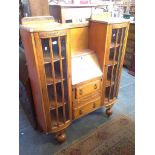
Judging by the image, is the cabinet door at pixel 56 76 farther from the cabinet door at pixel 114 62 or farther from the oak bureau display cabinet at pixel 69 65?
the cabinet door at pixel 114 62

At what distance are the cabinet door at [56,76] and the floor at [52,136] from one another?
0.23 m

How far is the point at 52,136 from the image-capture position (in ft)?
5.91

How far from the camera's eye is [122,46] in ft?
5.48

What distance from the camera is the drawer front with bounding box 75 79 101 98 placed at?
1583mm

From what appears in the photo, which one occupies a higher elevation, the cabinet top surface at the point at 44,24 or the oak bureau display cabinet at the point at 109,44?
the cabinet top surface at the point at 44,24

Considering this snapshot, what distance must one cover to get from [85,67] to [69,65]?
289 millimetres

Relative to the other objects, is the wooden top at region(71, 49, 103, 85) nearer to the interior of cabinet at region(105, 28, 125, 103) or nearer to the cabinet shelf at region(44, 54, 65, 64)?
the interior of cabinet at region(105, 28, 125, 103)

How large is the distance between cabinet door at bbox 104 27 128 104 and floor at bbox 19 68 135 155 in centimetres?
30

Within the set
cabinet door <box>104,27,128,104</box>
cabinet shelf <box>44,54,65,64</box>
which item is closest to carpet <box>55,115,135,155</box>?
cabinet door <box>104,27,128,104</box>

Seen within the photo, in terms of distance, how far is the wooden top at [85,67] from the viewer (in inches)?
61.4

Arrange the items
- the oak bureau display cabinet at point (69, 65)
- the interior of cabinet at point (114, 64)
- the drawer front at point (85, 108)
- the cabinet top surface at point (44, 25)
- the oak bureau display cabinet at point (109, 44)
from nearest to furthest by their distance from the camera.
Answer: the cabinet top surface at point (44, 25)
the oak bureau display cabinet at point (69, 65)
the oak bureau display cabinet at point (109, 44)
the interior of cabinet at point (114, 64)
the drawer front at point (85, 108)

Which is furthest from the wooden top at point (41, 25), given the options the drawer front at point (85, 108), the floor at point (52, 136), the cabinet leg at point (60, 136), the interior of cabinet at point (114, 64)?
the floor at point (52, 136)
